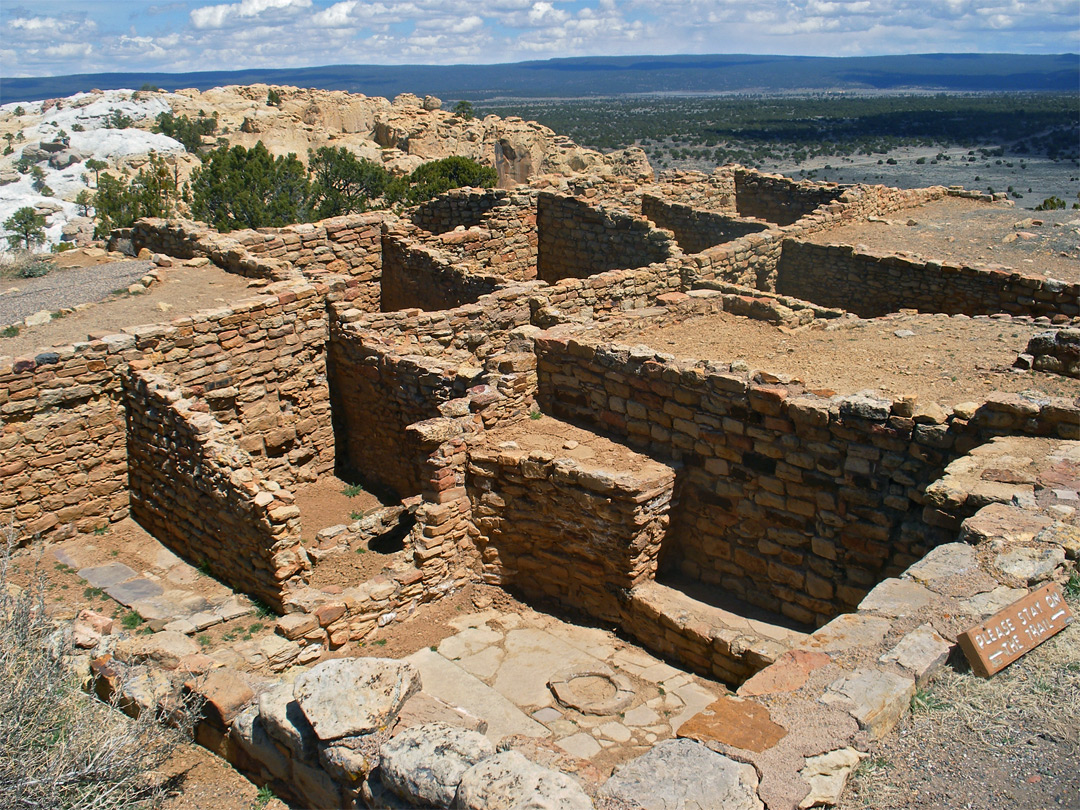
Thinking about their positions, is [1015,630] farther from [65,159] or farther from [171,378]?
[65,159]

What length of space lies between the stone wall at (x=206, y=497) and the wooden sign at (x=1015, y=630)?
5780 mm

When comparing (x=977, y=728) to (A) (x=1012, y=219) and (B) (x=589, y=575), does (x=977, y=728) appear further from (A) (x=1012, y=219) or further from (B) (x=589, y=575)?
(A) (x=1012, y=219)

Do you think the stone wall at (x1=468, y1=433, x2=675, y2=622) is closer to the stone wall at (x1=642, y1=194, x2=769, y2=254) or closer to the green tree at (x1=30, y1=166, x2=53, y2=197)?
the stone wall at (x1=642, y1=194, x2=769, y2=254)

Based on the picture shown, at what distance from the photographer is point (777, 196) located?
19500 millimetres

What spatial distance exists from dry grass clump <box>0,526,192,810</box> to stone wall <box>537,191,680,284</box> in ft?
35.1

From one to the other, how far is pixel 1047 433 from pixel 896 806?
164 inches

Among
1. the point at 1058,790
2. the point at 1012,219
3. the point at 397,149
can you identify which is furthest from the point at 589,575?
the point at 397,149

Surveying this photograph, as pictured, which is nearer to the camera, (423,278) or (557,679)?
(557,679)

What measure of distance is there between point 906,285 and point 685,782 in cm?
1195

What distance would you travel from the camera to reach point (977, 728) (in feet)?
14.4

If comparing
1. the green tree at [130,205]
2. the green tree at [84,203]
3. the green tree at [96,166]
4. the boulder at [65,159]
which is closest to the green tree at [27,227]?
the green tree at [84,203]

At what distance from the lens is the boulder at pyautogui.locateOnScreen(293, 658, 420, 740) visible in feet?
15.4

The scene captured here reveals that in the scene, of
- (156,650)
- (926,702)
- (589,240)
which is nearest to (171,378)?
(156,650)

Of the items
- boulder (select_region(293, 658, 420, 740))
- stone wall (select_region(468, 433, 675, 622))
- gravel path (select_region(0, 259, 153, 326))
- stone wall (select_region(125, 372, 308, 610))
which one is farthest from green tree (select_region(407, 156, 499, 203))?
boulder (select_region(293, 658, 420, 740))
